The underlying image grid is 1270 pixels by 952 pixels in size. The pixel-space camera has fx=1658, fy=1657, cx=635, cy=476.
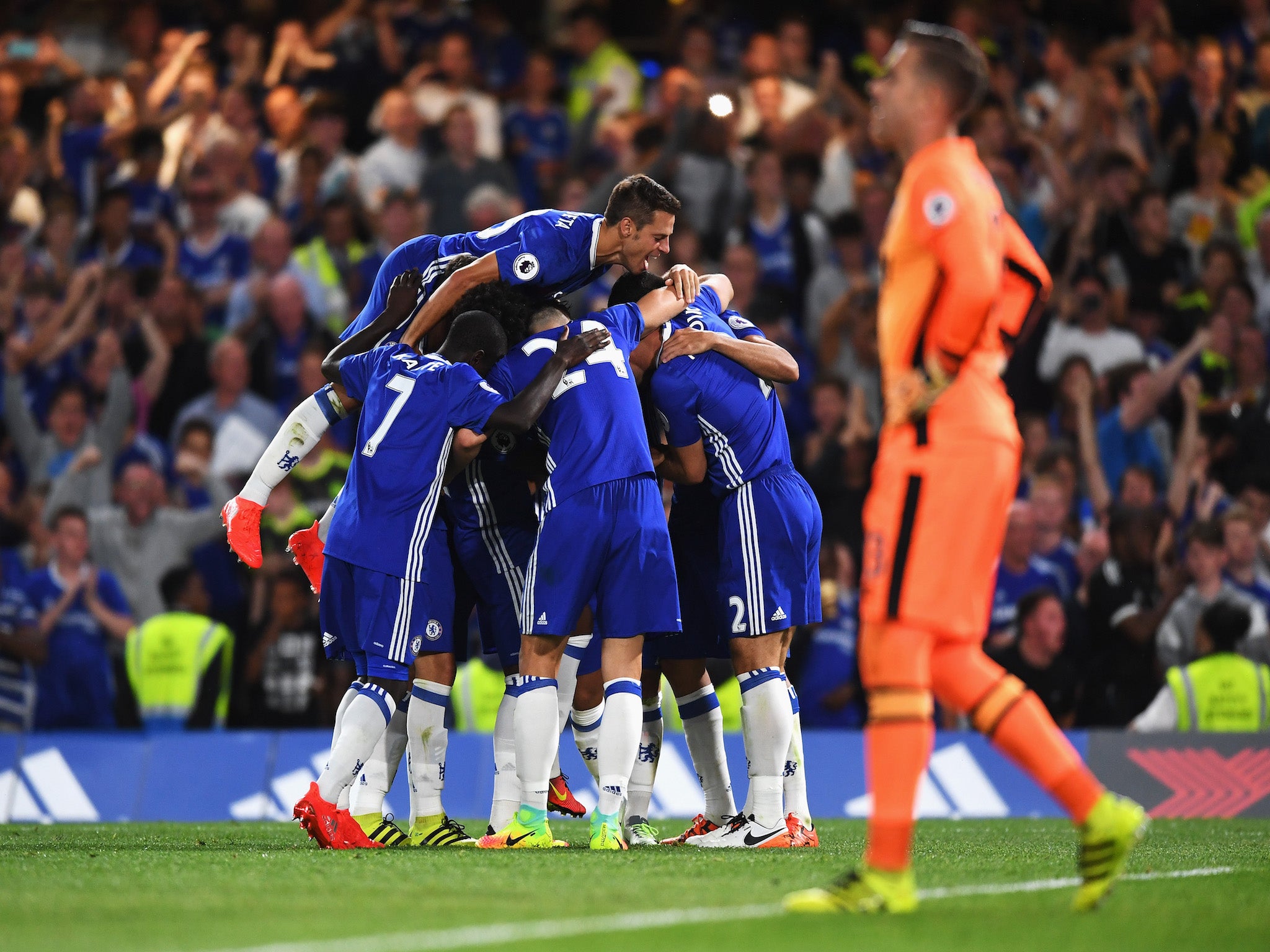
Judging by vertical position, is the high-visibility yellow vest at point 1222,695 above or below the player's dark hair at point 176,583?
below

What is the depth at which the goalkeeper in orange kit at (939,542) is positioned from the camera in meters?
4.46

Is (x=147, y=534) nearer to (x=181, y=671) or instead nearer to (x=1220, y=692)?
(x=181, y=671)

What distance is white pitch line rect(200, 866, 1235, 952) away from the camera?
3.84 meters

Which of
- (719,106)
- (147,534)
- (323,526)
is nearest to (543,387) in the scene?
(323,526)

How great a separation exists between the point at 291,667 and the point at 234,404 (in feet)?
8.90

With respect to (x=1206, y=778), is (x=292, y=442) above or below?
above

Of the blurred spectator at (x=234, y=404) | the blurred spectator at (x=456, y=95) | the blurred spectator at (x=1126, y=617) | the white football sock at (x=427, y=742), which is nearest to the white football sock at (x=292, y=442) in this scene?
the white football sock at (x=427, y=742)

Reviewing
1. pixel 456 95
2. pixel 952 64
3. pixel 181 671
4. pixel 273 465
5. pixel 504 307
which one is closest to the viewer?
pixel 952 64

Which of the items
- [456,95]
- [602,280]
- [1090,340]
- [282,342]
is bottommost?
[1090,340]

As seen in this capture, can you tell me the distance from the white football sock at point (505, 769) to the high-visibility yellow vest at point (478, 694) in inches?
143

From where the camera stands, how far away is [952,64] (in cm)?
477

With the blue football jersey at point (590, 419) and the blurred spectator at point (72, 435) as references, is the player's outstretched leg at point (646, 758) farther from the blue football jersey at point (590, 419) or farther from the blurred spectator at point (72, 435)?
the blurred spectator at point (72, 435)

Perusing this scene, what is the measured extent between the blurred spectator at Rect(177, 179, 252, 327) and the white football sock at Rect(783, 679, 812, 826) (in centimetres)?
840

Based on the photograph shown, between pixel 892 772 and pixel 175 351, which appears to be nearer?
pixel 892 772
